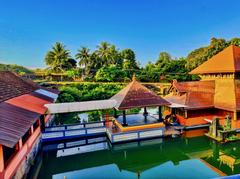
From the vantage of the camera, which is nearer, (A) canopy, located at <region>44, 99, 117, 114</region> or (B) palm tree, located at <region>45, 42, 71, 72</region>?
(A) canopy, located at <region>44, 99, 117, 114</region>

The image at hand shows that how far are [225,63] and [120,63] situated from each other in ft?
105

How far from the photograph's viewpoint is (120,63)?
151ft

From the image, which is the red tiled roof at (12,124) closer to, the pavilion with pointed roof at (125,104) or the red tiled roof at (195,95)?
the pavilion with pointed roof at (125,104)

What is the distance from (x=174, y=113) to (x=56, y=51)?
108 feet

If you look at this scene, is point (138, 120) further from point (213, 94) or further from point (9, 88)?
point (9, 88)

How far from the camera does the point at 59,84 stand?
3506 cm

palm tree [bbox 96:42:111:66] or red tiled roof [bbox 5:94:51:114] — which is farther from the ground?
palm tree [bbox 96:42:111:66]

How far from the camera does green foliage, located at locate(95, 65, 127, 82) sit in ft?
117

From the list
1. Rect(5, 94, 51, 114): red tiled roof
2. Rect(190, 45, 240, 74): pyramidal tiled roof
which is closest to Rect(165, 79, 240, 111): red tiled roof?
Rect(190, 45, 240, 74): pyramidal tiled roof

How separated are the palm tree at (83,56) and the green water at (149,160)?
32.8 meters

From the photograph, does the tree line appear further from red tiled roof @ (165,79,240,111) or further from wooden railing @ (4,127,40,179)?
wooden railing @ (4,127,40,179)

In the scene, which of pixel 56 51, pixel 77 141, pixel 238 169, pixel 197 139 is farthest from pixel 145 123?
pixel 56 51

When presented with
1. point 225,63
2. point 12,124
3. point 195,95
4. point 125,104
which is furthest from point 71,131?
point 225,63

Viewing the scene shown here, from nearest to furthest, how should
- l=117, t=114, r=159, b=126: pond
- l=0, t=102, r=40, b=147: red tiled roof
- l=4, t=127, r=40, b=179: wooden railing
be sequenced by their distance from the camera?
l=0, t=102, r=40, b=147: red tiled roof, l=4, t=127, r=40, b=179: wooden railing, l=117, t=114, r=159, b=126: pond
